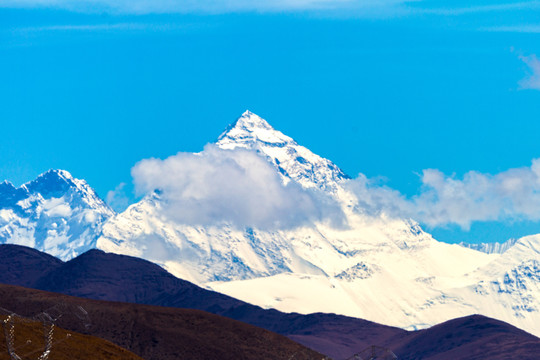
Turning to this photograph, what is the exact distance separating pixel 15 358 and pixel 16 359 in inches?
96.2

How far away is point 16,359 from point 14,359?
13.8 ft

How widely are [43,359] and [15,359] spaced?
4358 mm

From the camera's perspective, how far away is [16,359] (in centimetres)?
15812

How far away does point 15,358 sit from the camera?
155750 mm

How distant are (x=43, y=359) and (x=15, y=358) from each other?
453 cm

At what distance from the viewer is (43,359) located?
159250 mm

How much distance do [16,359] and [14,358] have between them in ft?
16.4

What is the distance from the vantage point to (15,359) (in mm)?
156000

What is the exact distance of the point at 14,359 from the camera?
154 meters

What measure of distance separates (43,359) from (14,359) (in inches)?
232

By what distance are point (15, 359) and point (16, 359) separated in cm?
217

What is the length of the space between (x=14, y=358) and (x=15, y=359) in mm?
2830
